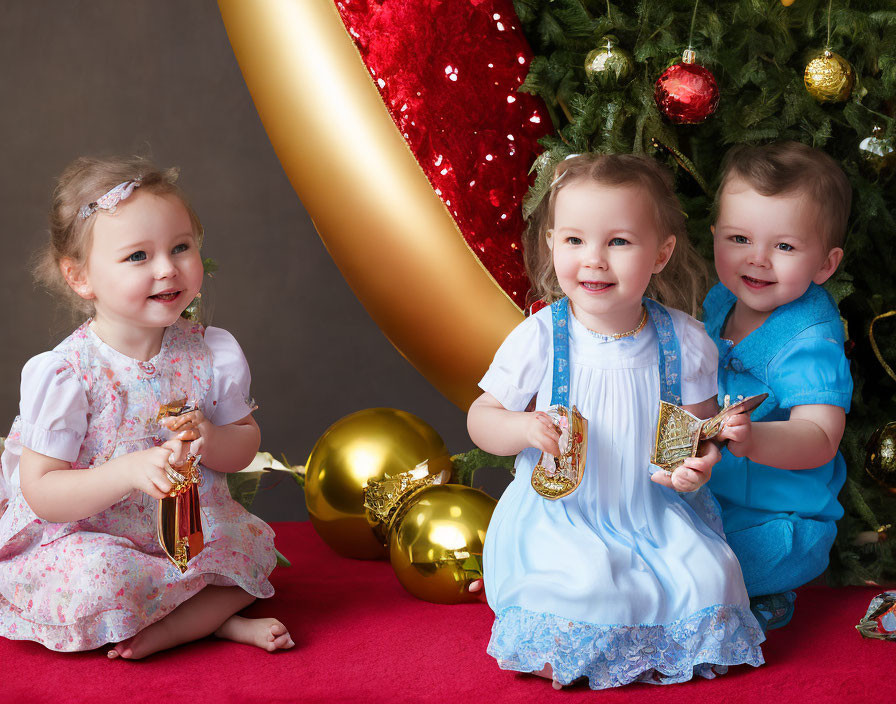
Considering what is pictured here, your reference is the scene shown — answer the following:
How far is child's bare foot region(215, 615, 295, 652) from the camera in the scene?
6.40 feet

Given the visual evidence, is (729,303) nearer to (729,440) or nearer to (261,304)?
(729,440)

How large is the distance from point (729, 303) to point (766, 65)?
49 centimetres

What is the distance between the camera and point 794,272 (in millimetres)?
2051

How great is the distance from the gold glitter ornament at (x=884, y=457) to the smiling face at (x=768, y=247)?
346mm

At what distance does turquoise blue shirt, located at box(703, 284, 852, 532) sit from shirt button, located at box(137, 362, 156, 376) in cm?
107

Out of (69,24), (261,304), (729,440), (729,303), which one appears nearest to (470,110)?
(729,303)

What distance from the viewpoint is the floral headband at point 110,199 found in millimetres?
1936

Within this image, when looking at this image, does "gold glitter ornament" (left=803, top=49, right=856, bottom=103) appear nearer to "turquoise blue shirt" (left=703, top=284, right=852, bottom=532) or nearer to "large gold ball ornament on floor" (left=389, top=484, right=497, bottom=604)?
"turquoise blue shirt" (left=703, top=284, right=852, bottom=532)

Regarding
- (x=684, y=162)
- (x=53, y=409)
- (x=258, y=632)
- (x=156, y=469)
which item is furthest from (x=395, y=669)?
(x=684, y=162)

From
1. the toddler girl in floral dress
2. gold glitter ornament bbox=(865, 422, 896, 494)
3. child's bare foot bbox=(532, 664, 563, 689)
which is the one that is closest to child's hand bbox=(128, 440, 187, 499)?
the toddler girl in floral dress

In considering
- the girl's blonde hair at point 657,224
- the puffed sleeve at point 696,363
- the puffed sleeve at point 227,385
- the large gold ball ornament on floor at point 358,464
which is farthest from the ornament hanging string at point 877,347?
the puffed sleeve at point 227,385

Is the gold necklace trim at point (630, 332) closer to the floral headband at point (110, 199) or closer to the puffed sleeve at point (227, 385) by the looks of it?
the puffed sleeve at point (227, 385)

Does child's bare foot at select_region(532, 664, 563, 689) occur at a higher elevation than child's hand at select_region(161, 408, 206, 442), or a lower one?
lower

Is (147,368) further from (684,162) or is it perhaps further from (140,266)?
(684,162)
